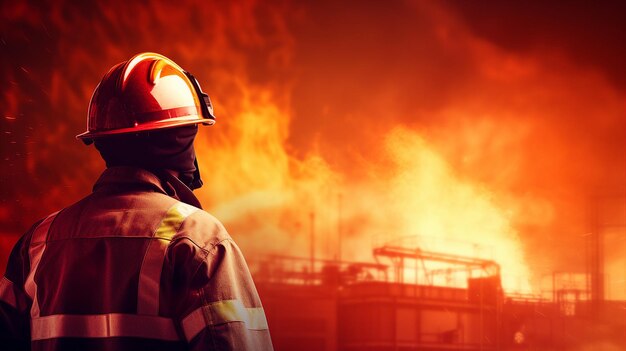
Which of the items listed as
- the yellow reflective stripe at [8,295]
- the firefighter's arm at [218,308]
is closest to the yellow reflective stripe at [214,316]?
the firefighter's arm at [218,308]

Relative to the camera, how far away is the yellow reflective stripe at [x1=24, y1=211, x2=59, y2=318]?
1.93m

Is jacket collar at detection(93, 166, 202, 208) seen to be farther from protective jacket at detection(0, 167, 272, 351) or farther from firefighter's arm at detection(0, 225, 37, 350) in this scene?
firefighter's arm at detection(0, 225, 37, 350)

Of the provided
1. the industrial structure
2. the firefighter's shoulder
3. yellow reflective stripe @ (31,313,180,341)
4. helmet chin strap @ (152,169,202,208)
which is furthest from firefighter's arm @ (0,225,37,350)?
the industrial structure

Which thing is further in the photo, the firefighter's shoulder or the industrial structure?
the industrial structure

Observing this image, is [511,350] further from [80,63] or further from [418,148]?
[80,63]

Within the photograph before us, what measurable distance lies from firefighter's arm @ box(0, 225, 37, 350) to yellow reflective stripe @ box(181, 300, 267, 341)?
0.60 m

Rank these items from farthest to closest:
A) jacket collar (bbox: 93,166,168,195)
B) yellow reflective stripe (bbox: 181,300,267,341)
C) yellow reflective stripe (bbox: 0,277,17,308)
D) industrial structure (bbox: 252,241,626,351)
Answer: industrial structure (bbox: 252,241,626,351) < yellow reflective stripe (bbox: 0,277,17,308) < jacket collar (bbox: 93,166,168,195) < yellow reflective stripe (bbox: 181,300,267,341)

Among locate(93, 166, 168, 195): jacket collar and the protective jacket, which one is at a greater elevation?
locate(93, 166, 168, 195): jacket collar

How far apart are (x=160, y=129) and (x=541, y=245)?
21499 mm

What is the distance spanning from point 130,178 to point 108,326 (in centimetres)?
40

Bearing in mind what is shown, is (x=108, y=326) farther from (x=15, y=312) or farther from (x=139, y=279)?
(x=15, y=312)

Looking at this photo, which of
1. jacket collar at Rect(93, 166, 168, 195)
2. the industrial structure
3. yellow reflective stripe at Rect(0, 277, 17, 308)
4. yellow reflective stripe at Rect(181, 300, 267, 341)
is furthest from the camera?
the industrial structure

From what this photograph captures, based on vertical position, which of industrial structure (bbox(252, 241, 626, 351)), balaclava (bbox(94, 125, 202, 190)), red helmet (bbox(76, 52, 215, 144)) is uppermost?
red helmet (bbox(76, 52, 215, 144))

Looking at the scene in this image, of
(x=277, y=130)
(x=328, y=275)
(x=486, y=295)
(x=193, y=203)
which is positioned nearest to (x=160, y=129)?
(x=193, y=203)
